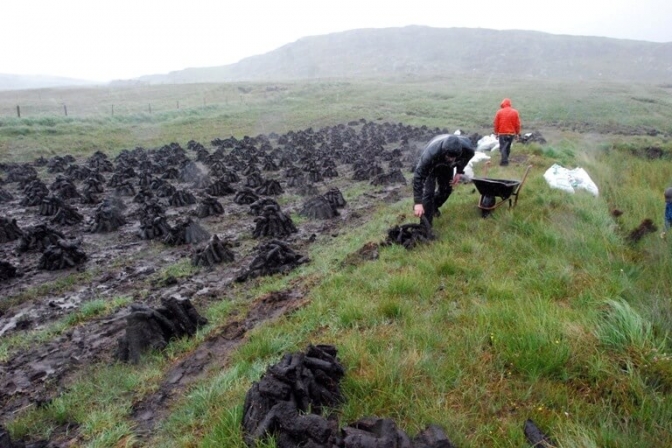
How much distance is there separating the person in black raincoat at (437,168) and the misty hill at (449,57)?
10768cm

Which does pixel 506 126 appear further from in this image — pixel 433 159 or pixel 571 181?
pixel 433 159

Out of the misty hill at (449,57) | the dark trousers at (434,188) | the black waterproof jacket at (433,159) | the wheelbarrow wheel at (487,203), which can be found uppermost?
the misty hill at (449,57)

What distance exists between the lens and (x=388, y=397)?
3.14m

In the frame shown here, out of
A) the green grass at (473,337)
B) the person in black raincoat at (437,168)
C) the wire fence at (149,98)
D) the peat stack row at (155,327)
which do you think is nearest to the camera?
the green grass at (473,337)

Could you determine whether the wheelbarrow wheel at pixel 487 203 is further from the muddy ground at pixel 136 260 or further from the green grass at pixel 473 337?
the muddy ground at pixel 136 260

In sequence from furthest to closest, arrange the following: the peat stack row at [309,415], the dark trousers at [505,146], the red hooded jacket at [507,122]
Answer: the dark trousers at [505,146] → the red hooded jacket at [507,122] → the peat stack row at [309,415]

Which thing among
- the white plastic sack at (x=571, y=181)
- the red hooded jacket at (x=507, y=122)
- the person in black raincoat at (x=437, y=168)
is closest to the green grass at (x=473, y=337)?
the white plastic sack at (x=571, y=181)

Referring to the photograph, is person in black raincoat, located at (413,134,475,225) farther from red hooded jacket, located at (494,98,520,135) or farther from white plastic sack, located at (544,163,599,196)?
red hooded jacket, located at (494,98,520,135)

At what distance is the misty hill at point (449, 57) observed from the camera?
124 meters

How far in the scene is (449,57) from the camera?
14462 centimetres

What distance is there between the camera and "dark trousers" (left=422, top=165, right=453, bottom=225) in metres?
6.79

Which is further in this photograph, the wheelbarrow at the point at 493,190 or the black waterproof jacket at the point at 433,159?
the wheelbarrow at the point at 493,190

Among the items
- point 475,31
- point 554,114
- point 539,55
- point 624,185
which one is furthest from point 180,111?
point 475,31

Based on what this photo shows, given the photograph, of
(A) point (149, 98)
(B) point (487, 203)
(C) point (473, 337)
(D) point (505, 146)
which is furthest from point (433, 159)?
(A) point (149, 98)
